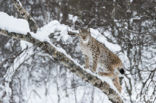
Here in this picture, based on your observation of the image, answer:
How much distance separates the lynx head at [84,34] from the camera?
5.21 meters

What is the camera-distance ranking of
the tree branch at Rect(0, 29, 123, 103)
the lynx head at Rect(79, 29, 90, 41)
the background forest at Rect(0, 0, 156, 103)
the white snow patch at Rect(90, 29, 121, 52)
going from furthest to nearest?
1. the background forest at Rect(0, 0, 156, 103)
2. the white snow patch at Rect(90, 29, 121, 52)
3. the lynx head at Rect(79, 29, 90, 41)
4. the tree branch at Rect(0, 29, 123, 103)

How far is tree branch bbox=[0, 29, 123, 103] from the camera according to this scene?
316 centimetres

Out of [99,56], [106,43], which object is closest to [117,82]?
[99,56]

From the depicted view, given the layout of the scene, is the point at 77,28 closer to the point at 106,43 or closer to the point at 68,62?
the point at 106,43

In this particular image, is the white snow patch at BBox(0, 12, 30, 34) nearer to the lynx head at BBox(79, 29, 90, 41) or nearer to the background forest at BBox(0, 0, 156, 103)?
the lynx head at BBox(79, 29, 90, 41)

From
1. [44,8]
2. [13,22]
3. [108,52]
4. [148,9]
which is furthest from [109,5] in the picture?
[13,22]

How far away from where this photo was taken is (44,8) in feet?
29.7

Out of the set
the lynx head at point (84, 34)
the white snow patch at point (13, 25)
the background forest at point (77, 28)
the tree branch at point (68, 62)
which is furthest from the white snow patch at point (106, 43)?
the white snow patch at point (13, 25)

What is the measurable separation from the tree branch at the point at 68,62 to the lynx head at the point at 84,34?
6.06ft

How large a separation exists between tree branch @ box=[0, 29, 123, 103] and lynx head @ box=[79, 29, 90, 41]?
1848 millimetres

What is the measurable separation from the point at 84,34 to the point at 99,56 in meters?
0.38

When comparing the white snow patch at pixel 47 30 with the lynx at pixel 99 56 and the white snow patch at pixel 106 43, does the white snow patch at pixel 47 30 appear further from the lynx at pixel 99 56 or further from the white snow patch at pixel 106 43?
the white snow patch at pixel 106 43

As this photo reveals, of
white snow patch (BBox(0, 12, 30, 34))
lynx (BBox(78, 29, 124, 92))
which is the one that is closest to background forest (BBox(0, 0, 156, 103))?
lynx (BBox(78, 29, 124, 92))

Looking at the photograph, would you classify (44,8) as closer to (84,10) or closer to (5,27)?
(84,10)
